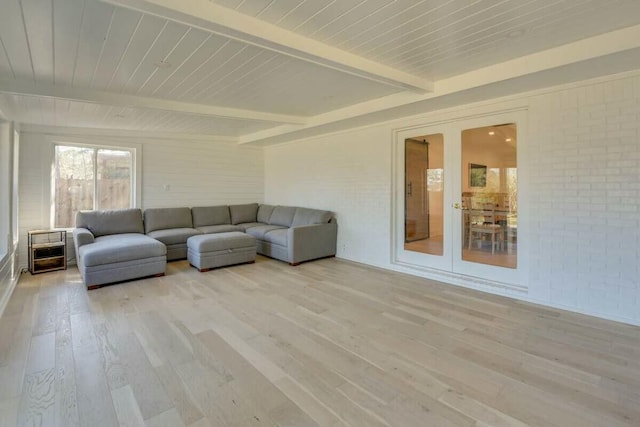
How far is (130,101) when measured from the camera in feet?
12.8

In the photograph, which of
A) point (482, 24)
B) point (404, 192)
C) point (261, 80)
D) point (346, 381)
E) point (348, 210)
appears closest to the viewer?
point (346, 381)

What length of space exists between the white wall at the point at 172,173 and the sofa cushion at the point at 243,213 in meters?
0.31

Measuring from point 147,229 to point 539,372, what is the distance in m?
5.80

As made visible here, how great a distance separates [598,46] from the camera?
2.49 m

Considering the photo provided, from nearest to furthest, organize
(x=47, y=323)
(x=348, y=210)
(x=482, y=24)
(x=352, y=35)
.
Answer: (x=482, y=24) < (x=352, y=35) < (x=47, y=323) < (x=348, y=210)

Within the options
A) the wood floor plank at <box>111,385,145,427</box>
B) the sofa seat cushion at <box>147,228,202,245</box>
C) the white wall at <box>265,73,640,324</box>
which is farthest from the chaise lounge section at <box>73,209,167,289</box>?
the white wall at <box>265,73,640,324</box>

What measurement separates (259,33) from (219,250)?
3.39 m

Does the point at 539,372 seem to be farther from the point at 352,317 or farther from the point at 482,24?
the point at 482,24

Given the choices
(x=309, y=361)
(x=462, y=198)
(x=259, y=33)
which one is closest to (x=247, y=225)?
(x=462, y=198)

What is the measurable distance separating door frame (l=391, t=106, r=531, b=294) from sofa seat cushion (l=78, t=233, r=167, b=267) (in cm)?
343

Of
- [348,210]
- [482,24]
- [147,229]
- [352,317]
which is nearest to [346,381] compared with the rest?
[352,317]

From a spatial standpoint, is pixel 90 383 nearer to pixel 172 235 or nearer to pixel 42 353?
pixel 42 353

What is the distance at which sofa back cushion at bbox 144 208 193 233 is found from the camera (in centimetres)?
574

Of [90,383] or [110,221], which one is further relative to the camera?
[110,221]
